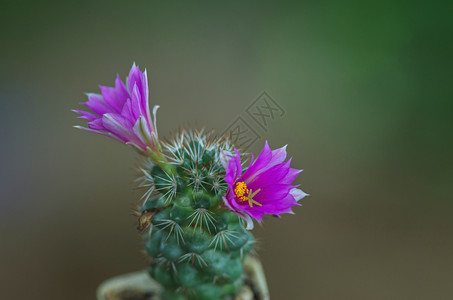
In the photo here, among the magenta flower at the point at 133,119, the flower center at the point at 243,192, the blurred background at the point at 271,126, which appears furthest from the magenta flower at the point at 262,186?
the blurred background at the point at 271,126

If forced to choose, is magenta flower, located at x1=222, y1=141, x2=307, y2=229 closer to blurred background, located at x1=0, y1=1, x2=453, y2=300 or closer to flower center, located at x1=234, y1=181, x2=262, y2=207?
flower center, located at x1=234, y1=181, x2=262, y2=207

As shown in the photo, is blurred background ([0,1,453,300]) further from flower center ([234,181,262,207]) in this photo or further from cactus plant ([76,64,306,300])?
flower center ([234,181,262,207])

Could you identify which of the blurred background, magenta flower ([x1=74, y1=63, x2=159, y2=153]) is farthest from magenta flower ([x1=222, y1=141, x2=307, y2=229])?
the blurred background

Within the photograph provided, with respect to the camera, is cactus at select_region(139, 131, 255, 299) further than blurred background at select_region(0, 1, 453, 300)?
No

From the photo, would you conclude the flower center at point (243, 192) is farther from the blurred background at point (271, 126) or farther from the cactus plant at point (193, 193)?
the blurred background at point (271, 126)

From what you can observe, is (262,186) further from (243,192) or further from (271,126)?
(271,126)

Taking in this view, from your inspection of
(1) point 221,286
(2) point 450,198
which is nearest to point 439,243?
(2) point 450,198

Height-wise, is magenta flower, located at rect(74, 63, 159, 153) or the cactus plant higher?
magenta flower, located at rect(74, 63, 159, 153)
